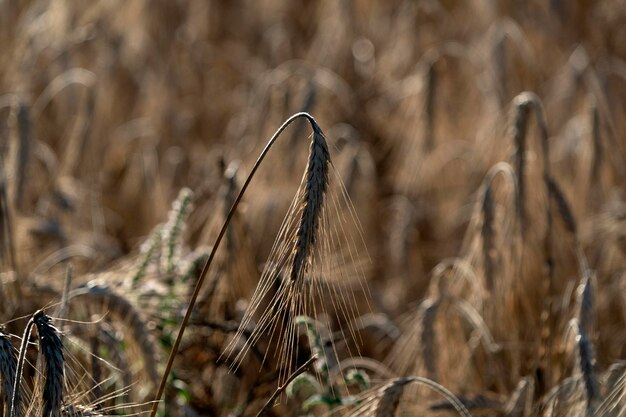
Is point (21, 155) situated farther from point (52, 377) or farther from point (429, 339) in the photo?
point (52, 377)

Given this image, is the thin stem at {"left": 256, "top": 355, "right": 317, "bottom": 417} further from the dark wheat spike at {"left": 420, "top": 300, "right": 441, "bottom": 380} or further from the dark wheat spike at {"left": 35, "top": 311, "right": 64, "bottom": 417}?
the dark wheat spike at {"left": 420, "top": 300, "right": 441, "bottom": 380}

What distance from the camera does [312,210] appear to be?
1203 millimetres

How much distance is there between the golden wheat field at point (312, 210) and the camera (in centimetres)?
165

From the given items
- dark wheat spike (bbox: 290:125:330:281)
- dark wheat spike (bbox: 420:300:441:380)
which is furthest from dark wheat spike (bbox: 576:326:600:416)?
dark wheat spike (bbox: 290:125:330:281)

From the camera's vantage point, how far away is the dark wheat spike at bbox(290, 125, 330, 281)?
1.19 metres

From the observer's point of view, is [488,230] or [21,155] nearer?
[488,230]

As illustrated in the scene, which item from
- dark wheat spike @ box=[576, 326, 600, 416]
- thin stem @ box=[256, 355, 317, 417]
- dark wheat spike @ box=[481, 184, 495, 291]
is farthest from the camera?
dark wheat spike @ box=[481, 184, 495, 291]

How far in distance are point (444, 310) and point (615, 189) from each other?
1176mm

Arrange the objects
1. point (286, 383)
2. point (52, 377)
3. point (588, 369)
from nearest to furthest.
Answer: point (52, 377)
point (286, 383)
point (588, 369)

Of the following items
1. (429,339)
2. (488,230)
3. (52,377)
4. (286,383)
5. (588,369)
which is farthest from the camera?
(488,230)

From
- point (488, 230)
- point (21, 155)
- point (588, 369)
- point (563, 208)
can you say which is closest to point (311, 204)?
point (588, 369)

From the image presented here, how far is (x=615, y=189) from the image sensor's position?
3.04 metres

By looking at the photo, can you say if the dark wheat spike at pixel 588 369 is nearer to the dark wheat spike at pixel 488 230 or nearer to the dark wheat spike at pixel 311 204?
the dark wheat spike at pixel 488 230

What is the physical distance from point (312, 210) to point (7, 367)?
1.47 ft
